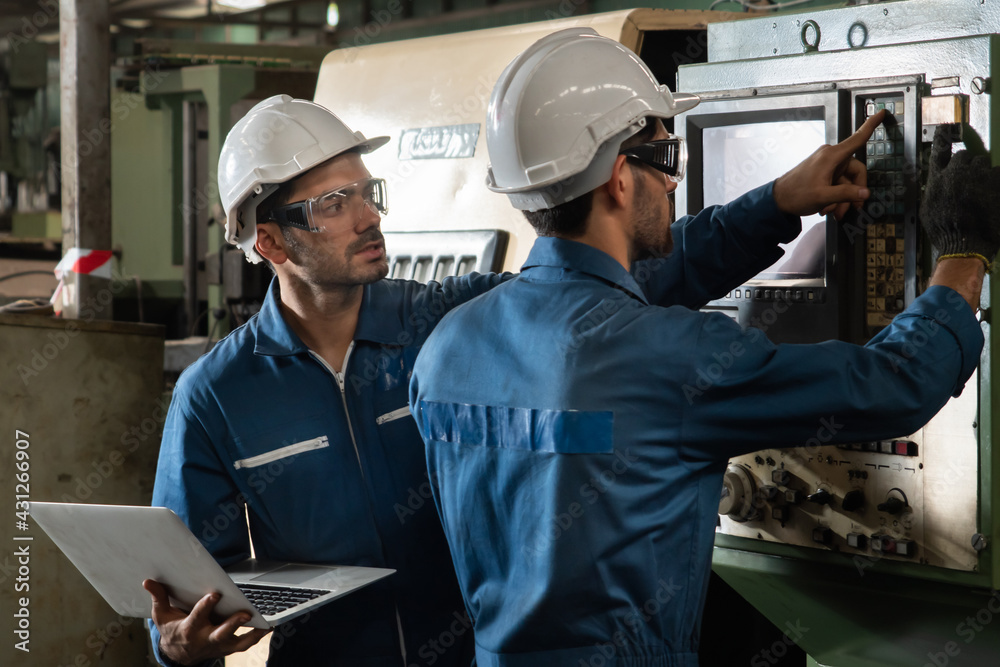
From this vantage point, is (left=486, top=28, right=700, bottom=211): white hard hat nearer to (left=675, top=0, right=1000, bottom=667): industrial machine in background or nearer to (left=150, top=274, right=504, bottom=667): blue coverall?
(left=675, top=0, right=1000, bottom=667): industrial machine in background

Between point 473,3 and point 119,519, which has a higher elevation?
point 473,3

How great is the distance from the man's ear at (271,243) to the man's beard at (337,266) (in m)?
0.05

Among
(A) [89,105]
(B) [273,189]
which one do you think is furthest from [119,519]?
(A) [89,105]

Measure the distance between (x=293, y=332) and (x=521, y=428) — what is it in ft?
2.06

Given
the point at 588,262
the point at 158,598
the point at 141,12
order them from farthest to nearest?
the point at 141,12 → the point at 158,598 → the point at 588,262

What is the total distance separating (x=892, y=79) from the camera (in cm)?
152

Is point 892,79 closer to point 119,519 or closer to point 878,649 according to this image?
point 878,649

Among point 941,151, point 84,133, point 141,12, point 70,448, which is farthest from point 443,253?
point 141,12

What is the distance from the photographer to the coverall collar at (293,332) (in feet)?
5.64

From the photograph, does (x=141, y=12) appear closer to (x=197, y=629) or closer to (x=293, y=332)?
(x=293, y=332)

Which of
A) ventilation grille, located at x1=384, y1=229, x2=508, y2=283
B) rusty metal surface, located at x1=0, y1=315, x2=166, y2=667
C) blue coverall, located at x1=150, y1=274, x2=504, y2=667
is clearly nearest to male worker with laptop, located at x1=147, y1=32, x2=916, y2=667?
blue coverall, located at x1=150, y1=274, x2=504, y2=667

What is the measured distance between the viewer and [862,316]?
1.58 meters

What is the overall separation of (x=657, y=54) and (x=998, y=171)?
3.73ft

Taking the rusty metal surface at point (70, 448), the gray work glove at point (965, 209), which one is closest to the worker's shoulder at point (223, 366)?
the gray work glove at point (965, 209)
